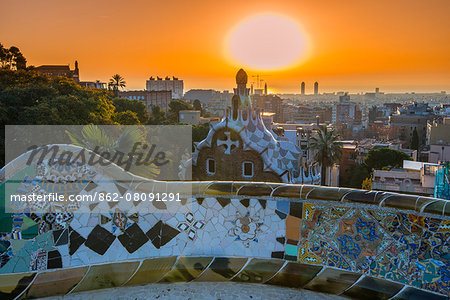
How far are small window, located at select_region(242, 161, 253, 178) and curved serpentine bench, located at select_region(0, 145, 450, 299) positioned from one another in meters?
12.2

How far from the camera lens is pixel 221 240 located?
12.1ft

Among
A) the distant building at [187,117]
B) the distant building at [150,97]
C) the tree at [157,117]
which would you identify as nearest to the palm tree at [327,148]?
the tree at [157,117]

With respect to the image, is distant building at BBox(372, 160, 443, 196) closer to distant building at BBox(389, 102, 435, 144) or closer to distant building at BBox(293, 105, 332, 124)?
distant building at BBox(389, 102, 435, 144)

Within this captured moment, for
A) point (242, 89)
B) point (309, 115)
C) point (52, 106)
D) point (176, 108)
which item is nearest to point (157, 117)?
point (176, 108)

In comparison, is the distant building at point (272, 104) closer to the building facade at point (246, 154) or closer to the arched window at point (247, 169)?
the building facade at point (246, 154)

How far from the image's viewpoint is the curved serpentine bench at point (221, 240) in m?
3.25

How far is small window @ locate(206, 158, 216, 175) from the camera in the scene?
16562 millimetres

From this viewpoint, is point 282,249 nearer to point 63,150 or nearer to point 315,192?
point 315,192

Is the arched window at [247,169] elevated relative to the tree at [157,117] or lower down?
lower down

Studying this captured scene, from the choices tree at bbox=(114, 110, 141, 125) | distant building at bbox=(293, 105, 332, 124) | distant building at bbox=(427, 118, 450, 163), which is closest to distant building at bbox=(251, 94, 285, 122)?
distant building at bbox=(293, 105, 332, 124)

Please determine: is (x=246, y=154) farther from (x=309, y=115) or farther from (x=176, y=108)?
(x=309, y=115)

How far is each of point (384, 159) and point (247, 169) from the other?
24.1 meters

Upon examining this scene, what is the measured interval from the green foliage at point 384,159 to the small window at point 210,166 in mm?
23771

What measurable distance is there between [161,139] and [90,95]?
7.44m
